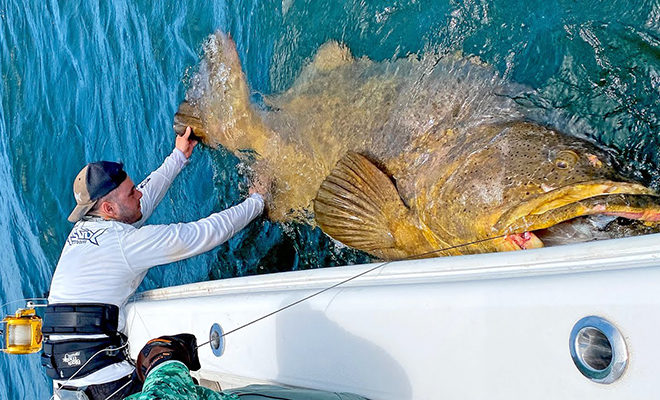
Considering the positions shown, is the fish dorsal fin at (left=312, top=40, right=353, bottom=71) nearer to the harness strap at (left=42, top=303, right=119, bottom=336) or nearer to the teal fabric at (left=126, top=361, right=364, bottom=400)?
the harness strap at (left=42, top=303, right=119, bottom=336)

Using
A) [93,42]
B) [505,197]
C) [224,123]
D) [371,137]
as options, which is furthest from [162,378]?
[93,42]

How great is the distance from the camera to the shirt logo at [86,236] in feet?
13.5

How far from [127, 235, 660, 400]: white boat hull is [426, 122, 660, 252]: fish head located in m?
0.61

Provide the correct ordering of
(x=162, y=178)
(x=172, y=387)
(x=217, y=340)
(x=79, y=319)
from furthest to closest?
(x=162, y=178) → (x=79, y=319) → (x=217, y=340) → (x=172, y=387)

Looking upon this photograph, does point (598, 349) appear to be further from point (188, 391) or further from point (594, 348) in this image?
point (188, 391)

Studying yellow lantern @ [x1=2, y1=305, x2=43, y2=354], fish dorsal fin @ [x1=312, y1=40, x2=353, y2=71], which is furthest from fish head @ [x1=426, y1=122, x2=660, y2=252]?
yellow lantern @ [x1=2, y1=305, x2=43, y2=354]

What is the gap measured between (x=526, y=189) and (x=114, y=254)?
2.66m

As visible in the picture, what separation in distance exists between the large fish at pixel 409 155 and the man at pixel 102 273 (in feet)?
2.60

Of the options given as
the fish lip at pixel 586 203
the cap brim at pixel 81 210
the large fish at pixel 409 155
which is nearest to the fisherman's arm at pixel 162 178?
the large fish at pixel 409 155

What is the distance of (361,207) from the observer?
12.4 feet

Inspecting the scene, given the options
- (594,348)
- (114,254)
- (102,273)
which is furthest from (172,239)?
(594,348)

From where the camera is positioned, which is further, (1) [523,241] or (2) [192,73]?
(2) [192,73]

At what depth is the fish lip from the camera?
2568 mm

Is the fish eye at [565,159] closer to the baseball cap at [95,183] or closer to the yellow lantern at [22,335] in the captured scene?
the baseball cap at [95,183]
